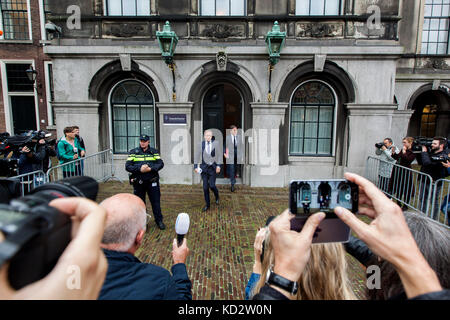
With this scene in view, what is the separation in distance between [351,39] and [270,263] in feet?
30.1

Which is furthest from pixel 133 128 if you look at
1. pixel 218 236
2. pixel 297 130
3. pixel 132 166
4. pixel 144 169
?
pixel 297 130

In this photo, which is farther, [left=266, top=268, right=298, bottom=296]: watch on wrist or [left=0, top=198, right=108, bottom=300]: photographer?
[left=266, top=268, right=298, bottom=296]: watch on wrist

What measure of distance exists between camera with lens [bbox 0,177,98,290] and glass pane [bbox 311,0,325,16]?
9783mm

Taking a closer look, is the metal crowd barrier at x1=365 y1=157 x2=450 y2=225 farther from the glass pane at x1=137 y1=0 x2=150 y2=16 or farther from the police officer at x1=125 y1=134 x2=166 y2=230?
the glass pane at x1=137 y1=0 x2=150 y2=16

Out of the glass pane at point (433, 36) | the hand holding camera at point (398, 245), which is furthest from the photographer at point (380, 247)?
the glass pane at point (433, 36)

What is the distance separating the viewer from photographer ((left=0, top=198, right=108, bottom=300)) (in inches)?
28.2

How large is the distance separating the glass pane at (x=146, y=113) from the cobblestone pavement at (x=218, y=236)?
2.59m

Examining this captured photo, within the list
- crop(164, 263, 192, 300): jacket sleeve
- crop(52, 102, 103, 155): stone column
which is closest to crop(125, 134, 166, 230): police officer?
crop(164, 263, 192, 300): jacket sleeve

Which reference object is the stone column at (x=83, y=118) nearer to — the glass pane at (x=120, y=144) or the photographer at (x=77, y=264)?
the glass pane at (x=120, y=144)

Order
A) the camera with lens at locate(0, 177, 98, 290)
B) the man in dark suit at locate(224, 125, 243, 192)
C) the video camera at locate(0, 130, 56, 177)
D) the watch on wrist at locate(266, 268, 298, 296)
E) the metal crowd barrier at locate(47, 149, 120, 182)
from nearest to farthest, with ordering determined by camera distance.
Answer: the camera with lens at locate(0, 177, 98, 290)
the watch on wrist at locate(266, 268, 298, 296)
the video camera at locate(0, 130, 56, 177)
the metal crowd barrier at locate(47, 149, 120, 182)
the man in dark suit at locate(224, 125, 243, 192)

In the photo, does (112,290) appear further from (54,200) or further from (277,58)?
(277,58)

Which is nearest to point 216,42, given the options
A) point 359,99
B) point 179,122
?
point 179,122

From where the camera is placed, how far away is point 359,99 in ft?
27.6

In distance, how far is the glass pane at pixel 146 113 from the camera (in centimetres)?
912
